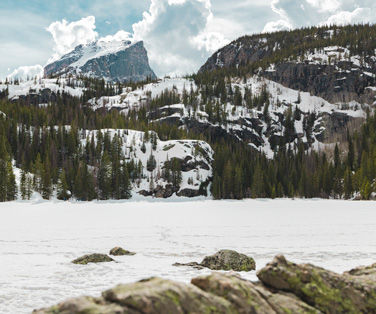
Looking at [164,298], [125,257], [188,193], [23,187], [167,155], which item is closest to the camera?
[164,298]

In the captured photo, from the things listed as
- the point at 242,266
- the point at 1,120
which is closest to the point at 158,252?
the point at 242,266

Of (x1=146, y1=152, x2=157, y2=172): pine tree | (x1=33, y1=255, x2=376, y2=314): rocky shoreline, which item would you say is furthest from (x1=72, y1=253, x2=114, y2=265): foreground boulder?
(x1=146, y1=152, x2=157, y2=172): pine tree

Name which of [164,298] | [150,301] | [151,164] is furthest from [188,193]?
[150,301]

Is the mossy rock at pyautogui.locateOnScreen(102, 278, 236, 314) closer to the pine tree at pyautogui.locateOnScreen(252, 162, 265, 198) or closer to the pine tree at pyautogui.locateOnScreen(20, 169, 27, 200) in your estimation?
the pine tree at pyautogui.locateOnScreen(20, 169, 27, 200)

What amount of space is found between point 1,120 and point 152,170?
71.8 m

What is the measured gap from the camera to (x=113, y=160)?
129 m

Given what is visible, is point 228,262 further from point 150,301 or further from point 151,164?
point 151,164

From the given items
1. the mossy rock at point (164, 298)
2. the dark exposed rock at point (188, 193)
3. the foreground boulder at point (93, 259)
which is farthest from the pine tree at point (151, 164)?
the mossy rock at point (164, 298)

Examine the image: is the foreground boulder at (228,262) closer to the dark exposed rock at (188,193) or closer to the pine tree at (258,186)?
the pine tree at (258,186)

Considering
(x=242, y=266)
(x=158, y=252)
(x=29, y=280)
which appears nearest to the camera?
(x=29, y=280)

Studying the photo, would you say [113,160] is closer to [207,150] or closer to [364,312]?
[207,150]

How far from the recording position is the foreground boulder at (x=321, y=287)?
6.80m

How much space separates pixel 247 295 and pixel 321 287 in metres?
2.14

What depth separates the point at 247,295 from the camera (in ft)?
20.0
